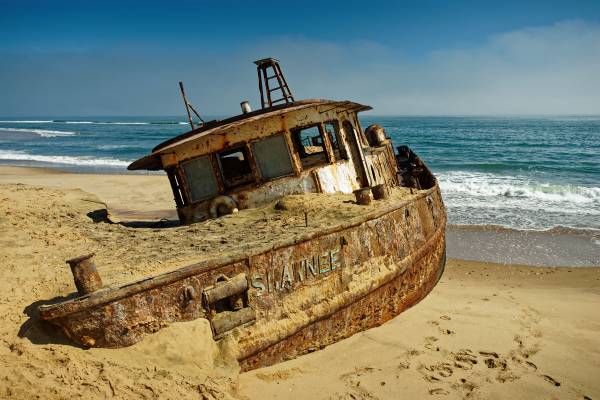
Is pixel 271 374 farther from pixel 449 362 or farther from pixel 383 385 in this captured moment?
pixel 449 362

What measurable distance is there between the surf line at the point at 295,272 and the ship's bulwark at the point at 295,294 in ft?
0.03

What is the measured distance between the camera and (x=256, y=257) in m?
4.46

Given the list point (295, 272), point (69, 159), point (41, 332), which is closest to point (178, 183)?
point (295, 272)

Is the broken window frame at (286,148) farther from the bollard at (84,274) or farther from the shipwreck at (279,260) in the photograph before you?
the bollard at (84,274)

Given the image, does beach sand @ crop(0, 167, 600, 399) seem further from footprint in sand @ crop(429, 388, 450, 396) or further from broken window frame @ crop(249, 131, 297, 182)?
broken window frame @ crop(249, 131, 297, 182)

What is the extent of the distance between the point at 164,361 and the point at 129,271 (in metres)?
0.98

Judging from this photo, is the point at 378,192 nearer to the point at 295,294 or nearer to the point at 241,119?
the point at 241,119

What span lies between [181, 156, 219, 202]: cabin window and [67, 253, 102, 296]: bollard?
3291 millimetres

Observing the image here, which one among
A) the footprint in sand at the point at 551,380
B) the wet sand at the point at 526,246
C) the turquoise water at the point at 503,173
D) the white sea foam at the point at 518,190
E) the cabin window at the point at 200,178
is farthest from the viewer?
the white sea foam at the point at 518,190

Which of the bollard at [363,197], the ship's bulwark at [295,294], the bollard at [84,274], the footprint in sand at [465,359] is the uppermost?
the bollard at [84,274]

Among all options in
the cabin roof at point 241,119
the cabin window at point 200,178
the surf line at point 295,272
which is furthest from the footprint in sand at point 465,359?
the cabin window at point 200,178

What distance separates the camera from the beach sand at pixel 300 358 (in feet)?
11.2

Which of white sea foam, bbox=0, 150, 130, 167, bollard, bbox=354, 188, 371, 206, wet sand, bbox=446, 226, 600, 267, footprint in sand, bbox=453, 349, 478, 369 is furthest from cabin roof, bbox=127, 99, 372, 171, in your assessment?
white sea foam, bbox=0, 150, 130, 167

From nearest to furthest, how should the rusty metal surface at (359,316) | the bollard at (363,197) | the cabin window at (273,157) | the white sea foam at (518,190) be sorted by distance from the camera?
1. the rusty metal surface at (359,316)
2. the bollard at (363,197)
3. the cabin window at (273,157)
4. the white sea foam at (518,190)
